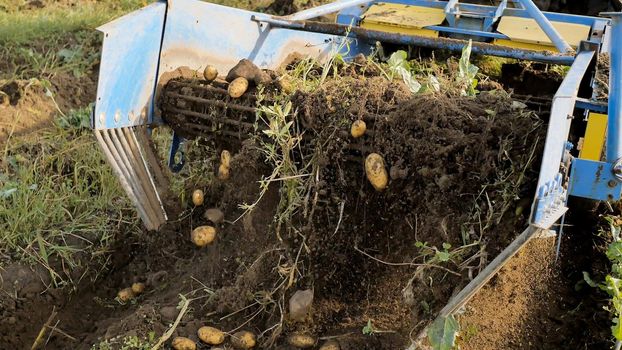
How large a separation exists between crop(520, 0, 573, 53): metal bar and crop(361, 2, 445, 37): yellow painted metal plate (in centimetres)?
51

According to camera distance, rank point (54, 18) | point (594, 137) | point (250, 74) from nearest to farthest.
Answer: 1. point (594, 137)
2. point (250, 74)
3. point (54, 18)

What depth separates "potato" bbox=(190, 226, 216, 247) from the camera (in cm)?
292

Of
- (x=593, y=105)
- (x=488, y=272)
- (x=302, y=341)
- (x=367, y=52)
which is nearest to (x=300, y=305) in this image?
(x=302, y=341)

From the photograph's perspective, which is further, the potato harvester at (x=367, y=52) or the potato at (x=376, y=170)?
the potato at (x=376, y=170)

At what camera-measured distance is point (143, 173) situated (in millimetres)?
2996

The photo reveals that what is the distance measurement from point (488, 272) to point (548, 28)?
193cm

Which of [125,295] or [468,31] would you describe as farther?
[468,31]

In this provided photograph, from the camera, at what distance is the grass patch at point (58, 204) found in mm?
3279

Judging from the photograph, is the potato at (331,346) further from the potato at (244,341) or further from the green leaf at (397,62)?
the green leaf at (397,62)

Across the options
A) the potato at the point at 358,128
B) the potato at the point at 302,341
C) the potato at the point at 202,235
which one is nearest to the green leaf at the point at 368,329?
the potato at the point at 302,341

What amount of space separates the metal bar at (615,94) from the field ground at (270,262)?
0.23 meters

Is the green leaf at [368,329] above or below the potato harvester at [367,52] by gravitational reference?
below

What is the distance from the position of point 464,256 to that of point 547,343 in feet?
1.43

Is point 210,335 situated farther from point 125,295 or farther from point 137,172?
point 137,172
